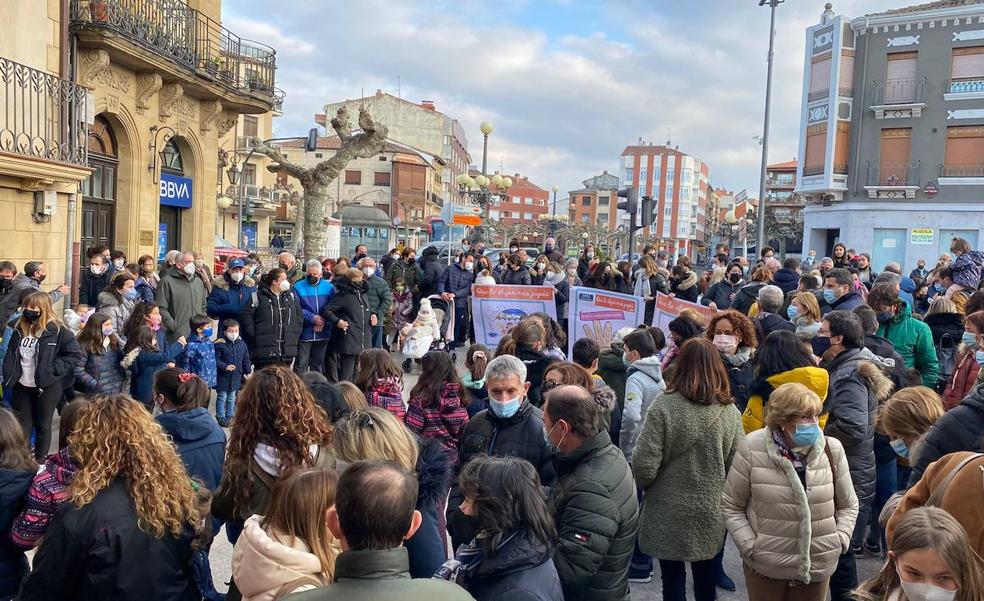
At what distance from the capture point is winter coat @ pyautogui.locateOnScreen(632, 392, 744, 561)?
13.6ft

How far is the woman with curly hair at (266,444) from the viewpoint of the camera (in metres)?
3.35

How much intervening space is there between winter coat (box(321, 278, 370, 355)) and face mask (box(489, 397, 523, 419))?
610 centimetres

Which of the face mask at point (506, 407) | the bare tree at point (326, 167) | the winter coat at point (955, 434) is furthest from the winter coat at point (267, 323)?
the winter coat at point (955, 434)

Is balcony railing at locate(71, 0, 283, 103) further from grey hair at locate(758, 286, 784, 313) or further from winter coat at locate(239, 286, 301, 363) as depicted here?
grey hair at locate(758, 286, 784, 313)

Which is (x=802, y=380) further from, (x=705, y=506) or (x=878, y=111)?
(x=878, y=111)

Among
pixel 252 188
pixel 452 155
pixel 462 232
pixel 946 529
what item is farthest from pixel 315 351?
pixel 452 155

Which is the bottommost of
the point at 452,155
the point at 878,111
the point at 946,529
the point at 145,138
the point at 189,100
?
the point at 946,529

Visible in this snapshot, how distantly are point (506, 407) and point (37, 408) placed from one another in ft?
16.9

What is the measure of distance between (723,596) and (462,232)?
36.6m

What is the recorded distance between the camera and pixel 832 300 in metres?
7.64

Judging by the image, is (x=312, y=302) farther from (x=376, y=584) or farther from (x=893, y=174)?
(x=893, y=174)

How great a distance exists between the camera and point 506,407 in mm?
4059

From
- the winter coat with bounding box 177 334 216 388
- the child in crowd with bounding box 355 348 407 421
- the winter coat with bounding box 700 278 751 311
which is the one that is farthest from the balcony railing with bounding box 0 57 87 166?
the winter coat with bounding box 700 278 751 311

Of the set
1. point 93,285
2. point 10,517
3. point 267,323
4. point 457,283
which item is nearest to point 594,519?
point 10,517
